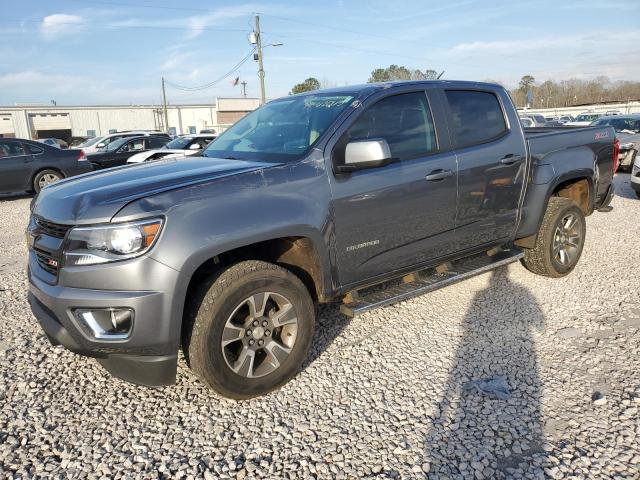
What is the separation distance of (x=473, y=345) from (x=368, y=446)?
146 cm

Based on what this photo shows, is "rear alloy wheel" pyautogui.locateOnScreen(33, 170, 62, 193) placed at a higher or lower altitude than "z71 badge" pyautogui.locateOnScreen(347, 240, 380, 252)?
lower

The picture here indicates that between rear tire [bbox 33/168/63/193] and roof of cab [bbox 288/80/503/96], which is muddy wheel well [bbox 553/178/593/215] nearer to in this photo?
roof of cab [bbox 288/80/503/96]

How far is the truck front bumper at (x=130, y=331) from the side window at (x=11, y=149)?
33.6ft

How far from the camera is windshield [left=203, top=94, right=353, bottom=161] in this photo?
3.40 m

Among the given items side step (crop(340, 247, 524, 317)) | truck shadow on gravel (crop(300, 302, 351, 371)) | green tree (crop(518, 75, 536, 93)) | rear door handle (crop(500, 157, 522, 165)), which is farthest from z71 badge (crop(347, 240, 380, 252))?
green tree (crop(518, 75, 536, 93))

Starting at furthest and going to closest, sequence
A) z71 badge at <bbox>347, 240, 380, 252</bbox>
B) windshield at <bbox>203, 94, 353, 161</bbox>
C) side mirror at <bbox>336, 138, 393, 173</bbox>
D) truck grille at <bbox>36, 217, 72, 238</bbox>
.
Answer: windshield at <bbox>203, 94, 353, 161</bbox> < z71 badge at <bbox>347, 240, 380, 252</bbox> < side mirror at <bbox>336, 138, 393, 173</bbox> < truck grille at <bbox>36, 217, 72, 238</bbox>

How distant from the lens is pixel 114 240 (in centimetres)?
253

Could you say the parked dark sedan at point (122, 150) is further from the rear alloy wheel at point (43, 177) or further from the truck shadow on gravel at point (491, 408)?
the truck shadow on gravel at point (491, 408)

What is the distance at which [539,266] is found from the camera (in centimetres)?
496

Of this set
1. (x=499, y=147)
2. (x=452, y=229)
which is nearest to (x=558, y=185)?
(x=499, y=147)

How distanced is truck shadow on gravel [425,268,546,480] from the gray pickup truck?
536 mm

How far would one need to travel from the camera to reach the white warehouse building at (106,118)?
57719 millimetres

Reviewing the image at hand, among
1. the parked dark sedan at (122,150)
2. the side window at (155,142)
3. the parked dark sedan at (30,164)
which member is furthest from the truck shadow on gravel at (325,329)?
→ the side window at (155,142)

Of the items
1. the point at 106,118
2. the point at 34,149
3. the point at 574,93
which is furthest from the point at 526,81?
the point at 34,149
